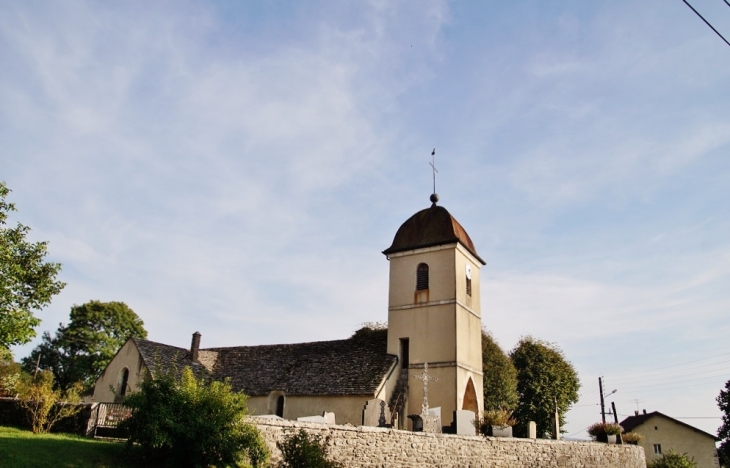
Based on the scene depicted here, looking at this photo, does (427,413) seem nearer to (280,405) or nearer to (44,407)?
(280,405)

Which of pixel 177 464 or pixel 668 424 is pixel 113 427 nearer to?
pixel 177 464

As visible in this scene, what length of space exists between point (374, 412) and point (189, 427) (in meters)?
11.2

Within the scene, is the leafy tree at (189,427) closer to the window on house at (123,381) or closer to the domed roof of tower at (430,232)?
the domed roof of tower at (430,232)

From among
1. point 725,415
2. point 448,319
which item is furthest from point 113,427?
point 725,415

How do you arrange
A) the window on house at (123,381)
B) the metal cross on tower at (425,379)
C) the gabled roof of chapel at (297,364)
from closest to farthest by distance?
1. the metal cross on tower at (425,379)
2. the gabled roof of chapel at (297,364)
3. the window on house at (123,381)

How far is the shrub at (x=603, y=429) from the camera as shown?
87.8ft

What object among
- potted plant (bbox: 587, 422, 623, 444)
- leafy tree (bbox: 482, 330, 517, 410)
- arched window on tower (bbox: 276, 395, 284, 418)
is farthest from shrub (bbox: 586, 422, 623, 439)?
arched window on tower (bbox: 276, 395, 284, 418)

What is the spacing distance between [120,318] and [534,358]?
35507 millimetres

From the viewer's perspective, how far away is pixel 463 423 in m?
22.3

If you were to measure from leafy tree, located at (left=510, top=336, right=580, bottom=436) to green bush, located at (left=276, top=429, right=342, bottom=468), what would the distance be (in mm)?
25434

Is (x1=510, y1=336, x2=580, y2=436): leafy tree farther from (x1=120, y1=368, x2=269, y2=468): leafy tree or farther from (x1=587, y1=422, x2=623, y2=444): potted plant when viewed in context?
(x1=120, y1=368, x2=269, y2=468): leafy tree

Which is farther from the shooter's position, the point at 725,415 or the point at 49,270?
the point at 725,415

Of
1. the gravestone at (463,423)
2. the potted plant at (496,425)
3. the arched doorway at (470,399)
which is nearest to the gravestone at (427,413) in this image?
the gravestone at (463,423)

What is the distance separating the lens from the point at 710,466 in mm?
45938
